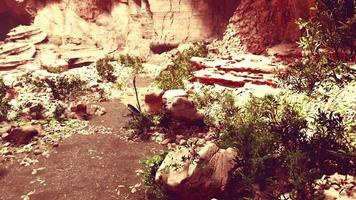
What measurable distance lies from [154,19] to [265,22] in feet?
19.3

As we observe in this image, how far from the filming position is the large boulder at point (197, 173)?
570 cm

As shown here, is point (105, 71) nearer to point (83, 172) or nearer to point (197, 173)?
point (83, 172)

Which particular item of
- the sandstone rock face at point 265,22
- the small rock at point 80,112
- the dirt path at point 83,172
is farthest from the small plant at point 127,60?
the dirt path at point 83,172

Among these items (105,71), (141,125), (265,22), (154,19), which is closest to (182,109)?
(141,125)

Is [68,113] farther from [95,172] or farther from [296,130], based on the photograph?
[296,130]

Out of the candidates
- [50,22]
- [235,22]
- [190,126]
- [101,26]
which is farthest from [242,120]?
[50,22]

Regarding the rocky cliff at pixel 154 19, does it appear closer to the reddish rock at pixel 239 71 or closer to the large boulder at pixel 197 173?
the reddish rock at pixel 239 71

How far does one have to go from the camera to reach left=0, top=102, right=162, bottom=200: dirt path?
Answer: 6.64 m

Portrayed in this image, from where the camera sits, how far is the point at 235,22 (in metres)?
13.9

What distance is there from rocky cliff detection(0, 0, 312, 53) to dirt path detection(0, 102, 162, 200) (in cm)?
706

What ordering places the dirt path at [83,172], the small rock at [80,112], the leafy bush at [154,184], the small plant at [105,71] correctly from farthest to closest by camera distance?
the small plant at [105,71]
the small rock at [80,112]
the dirt path at [83,172]
the leafy bush at [154,184]

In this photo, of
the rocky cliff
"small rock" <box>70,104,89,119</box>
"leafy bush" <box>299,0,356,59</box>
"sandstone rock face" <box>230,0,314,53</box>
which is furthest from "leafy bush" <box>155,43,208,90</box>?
"leafy bush" <box>299,0,356,59</box>

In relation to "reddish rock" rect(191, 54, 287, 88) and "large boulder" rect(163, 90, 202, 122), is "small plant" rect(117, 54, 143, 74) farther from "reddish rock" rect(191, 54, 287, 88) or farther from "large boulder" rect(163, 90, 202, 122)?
"large boulder" rect(163, 90, 202, 122)

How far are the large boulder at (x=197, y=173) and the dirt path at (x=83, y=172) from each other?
94 centimetres
